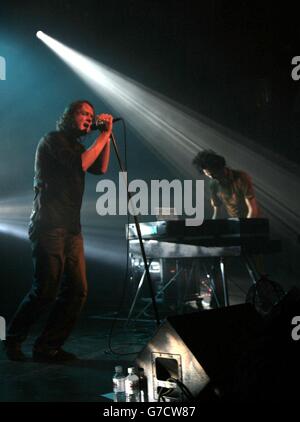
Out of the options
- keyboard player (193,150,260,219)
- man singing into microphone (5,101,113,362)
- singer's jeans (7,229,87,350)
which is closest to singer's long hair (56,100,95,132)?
man singing into microphone (5,101,113,362)

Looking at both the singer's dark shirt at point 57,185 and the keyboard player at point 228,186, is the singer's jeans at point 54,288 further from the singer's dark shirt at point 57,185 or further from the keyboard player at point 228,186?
the keyboard player at point 228,186

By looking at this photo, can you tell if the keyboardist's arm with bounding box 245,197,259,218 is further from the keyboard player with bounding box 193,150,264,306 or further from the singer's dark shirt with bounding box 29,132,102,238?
the singer's dark shirt with bounding box 29,132,102,238

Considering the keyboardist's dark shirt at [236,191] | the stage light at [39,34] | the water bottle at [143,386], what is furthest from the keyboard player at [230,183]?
the stage light at [39,34]

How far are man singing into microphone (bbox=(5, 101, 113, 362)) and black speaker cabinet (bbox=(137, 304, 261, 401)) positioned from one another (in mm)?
924

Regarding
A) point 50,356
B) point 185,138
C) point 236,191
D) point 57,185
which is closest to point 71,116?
point 57,185

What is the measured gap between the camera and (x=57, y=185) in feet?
8.94

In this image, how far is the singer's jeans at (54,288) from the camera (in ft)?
8.45

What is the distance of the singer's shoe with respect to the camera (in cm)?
262

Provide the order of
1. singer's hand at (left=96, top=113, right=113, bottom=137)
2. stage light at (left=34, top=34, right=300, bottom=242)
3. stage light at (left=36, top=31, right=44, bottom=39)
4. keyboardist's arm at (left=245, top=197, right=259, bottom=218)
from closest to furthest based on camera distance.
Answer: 1. singer's hand at (left=96, top=113, right=113, bottom=137)
2. keyboardist's arm at (left=245, top=197, right=259, bottom=218)
3. stage light at (left=36, top=31, right=44, bottom=39)
4. stage light at (left=34, top=34, right=300, bottom=242)

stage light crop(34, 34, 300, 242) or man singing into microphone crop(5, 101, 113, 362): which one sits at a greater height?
stage light crop(34, 34, 300, 242)

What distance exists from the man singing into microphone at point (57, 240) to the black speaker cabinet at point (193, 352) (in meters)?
0.92

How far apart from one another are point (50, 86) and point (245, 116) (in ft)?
8.31

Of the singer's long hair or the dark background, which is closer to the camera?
the singer's long hair

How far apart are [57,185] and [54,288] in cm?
63
